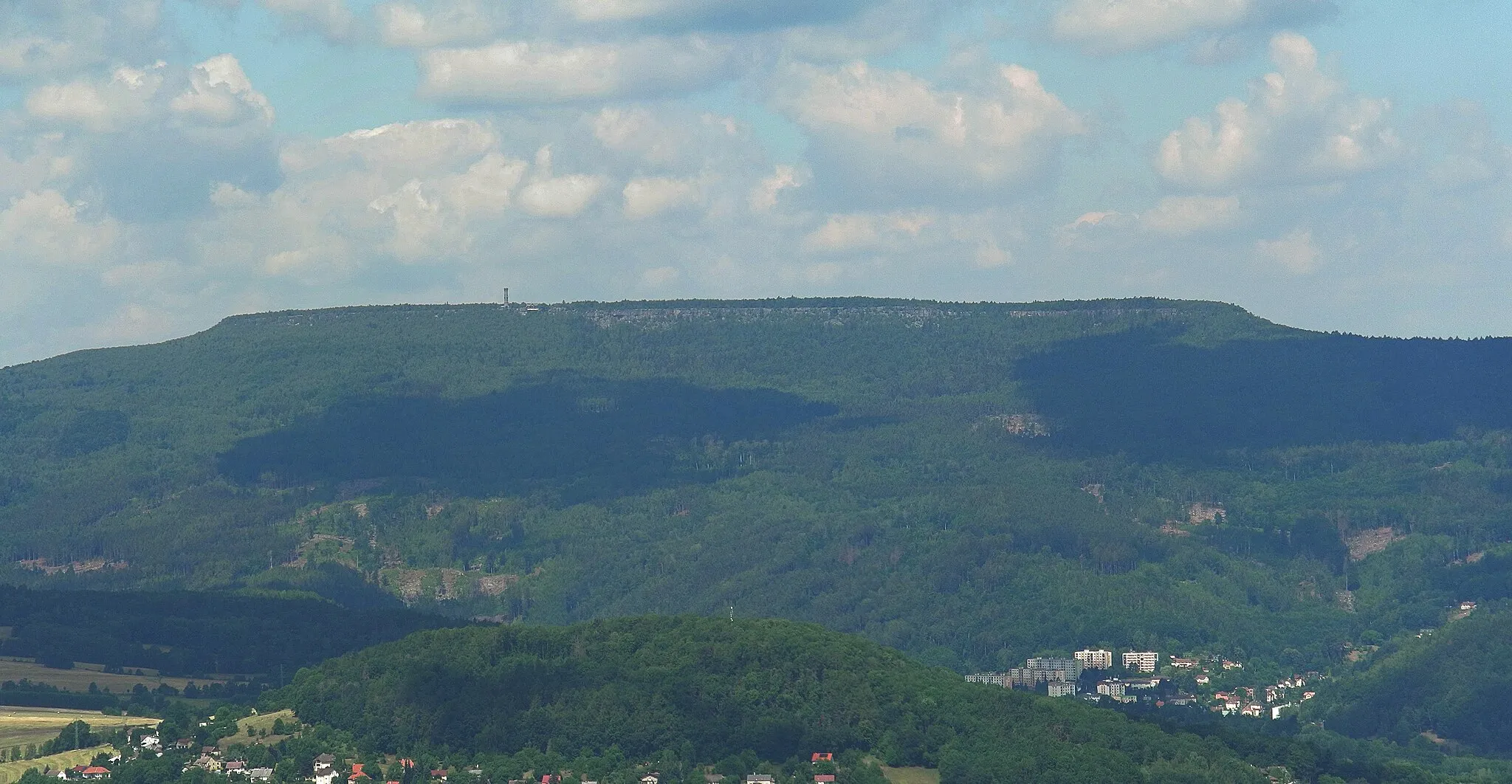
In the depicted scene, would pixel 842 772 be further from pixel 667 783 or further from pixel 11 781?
pixel 11 781

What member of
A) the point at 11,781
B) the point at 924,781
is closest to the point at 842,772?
the point at 924,781

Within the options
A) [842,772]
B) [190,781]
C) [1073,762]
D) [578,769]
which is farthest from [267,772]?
[1073,762]

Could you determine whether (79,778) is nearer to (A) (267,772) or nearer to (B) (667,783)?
(A) (267,772)

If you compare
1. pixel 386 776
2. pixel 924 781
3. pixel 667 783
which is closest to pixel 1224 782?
pixel 924 781

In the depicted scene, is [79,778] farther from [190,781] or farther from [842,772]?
[842,772]

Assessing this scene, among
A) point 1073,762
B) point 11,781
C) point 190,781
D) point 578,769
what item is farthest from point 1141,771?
point 11,781

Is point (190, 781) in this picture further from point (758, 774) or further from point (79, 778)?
point (758, 774)
